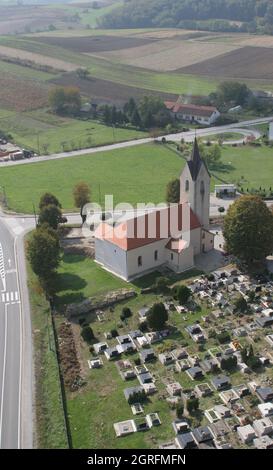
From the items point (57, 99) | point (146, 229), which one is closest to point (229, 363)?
point (146, 229)

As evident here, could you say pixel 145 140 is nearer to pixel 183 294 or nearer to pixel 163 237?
pixel 163 237

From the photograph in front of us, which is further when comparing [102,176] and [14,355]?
[102,176]

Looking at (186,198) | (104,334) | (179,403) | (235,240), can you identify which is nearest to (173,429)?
(179,403)

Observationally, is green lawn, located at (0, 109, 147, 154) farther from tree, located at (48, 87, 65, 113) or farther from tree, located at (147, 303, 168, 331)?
tree, located at (147, 303, 168, 331)

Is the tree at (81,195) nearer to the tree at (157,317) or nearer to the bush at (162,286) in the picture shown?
the bush at (162,286)

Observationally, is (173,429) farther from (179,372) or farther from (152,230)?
(152,230)

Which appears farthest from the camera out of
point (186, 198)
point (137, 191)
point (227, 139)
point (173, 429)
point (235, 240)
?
point (227, 139)

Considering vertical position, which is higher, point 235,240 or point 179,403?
point 235,240
